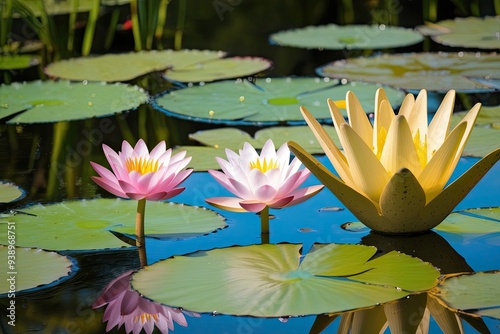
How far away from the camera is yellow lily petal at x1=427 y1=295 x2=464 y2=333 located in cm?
146

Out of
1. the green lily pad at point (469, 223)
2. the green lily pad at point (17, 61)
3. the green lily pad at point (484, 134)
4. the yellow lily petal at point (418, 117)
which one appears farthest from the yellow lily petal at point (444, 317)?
the green lily pad at point (17, 61)

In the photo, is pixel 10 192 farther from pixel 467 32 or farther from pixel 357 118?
pixel 467 32

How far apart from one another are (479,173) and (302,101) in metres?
1.36

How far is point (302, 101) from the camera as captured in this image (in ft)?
10.4

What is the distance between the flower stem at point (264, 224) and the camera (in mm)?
1922

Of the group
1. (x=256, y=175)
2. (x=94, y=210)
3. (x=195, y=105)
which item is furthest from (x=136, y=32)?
(x=256, y=175)

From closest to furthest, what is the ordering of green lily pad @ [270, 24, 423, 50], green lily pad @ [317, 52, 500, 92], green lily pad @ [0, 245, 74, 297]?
green lily pad @ [0, 245, 74, 297] < green lily pad @ [317, 52, 500, 92] < green lily pad @ [270, 24, 423, 50]

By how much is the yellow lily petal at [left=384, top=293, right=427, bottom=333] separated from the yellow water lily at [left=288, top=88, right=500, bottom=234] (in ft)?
0.99

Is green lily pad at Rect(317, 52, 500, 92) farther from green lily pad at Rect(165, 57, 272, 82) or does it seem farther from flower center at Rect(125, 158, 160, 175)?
flower center at Rect(125, 158, 160, 175)

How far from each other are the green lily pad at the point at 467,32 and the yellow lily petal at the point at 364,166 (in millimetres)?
2292

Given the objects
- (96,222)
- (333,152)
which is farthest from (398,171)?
(96,222)

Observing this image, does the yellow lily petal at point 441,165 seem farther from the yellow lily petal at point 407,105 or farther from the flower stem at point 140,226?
the flower stem at point 140,226
